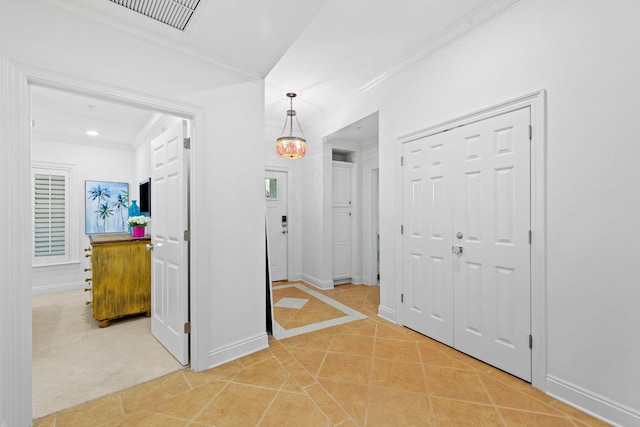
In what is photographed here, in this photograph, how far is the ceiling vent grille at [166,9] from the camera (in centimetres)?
176

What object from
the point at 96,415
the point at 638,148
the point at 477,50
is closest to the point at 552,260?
the point at 638,148

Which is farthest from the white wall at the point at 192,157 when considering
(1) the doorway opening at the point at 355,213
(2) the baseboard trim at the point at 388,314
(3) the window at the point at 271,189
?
(3) the window at the point at 271,189

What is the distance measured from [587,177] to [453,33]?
166 centimetres

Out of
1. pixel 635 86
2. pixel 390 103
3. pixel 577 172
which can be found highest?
pixel 390 103

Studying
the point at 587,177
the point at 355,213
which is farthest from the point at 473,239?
the point at 355,213

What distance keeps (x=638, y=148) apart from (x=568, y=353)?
1329mm

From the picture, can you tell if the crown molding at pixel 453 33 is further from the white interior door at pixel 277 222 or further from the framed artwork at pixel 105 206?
the framed artwork at pixel 105 206

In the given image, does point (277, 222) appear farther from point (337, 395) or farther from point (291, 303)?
point (337, 395)

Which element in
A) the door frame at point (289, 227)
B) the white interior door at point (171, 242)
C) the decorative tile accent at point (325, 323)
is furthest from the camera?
the door frame at point (289, 227)

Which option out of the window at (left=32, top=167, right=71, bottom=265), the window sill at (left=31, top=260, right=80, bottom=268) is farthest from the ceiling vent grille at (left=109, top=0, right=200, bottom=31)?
the window sill at (left=31, top=260, right=80, bottom=268)

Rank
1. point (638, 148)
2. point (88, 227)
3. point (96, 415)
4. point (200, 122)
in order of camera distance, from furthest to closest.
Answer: point (88, 227), point (200, 122), point (96, 415), point (638, 148)

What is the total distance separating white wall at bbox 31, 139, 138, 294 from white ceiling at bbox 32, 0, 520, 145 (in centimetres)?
77

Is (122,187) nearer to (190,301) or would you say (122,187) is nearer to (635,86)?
(190,301)

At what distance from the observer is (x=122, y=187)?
5.24 m
